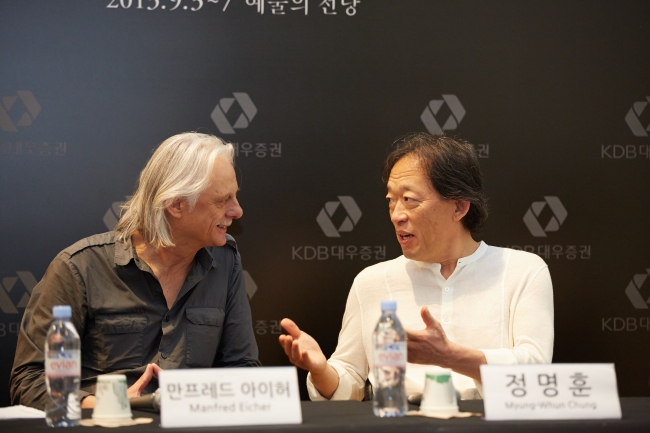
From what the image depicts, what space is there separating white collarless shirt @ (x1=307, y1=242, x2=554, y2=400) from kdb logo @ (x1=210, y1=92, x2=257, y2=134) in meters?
0.86

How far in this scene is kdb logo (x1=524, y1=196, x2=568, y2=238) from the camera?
9.32 feet

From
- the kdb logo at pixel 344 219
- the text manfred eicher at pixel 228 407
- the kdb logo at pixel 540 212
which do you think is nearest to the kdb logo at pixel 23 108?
the kdb logo at pixel 344 219

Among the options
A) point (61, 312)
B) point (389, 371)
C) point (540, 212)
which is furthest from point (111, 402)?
point (540, 212)

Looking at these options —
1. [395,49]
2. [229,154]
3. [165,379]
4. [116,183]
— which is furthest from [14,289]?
[395,49]

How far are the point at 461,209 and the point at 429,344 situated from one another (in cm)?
78

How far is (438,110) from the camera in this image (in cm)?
281

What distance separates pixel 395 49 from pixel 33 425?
6.79 feet

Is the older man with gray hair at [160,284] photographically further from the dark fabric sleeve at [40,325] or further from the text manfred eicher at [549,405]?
the text manfred eicher at [549,405]

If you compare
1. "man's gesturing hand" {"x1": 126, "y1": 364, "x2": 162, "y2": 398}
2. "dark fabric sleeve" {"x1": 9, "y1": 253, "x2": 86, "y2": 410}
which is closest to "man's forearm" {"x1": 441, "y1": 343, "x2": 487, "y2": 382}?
"man's gesturing hand" {"x1": 126, "y1": 364, "x2": 162, "y2": 398}

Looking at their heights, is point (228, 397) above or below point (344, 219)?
below

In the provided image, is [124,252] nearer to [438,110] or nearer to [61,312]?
[61,312]

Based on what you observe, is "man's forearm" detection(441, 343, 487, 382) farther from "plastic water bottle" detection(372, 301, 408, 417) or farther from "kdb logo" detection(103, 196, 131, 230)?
"kdb logo" detection(103, 196, 131, 230)

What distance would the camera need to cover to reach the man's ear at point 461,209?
2.28 meters

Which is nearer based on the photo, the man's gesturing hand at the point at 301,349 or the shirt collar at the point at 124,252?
the man's gesturing hand at the point at 301,349
